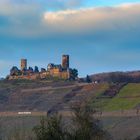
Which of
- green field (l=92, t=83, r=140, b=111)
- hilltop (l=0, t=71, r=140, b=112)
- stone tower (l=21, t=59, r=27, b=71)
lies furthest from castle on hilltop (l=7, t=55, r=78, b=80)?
green field (l=92, t=83, r=140, b=111)

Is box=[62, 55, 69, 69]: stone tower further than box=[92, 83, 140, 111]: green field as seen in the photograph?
Yes

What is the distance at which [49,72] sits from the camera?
145125 mm

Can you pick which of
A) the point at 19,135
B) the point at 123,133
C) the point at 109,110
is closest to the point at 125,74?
the point at 109,110

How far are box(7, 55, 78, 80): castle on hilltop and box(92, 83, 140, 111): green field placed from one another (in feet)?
79.9

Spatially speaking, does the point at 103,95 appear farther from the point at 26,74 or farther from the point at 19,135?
the point at 19,135

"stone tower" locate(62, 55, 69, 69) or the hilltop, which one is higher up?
"stone tower" locate(62, 55, 69, 69)

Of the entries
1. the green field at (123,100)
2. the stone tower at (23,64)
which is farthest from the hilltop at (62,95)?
the stone tower at (23,64)

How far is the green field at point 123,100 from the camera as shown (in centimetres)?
10150

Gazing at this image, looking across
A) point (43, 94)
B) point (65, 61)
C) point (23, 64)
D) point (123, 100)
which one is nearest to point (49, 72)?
point (65, 61)

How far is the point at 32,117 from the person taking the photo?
96562 mm

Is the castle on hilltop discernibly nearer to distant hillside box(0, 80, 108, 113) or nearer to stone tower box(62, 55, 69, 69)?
stone tower box(62, 55, 69, 69)

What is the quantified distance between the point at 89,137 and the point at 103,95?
3165 inches

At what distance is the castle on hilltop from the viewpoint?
143000 mm

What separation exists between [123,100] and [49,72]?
3770cm
